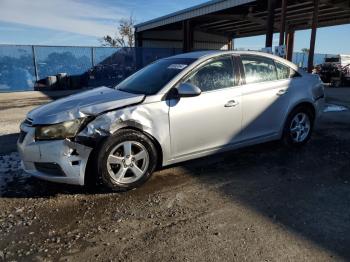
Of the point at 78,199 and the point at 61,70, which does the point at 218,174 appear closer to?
the point at 78,199

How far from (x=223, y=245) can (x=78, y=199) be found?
1.73 metres

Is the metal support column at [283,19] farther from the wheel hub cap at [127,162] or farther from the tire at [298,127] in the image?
the wheel hub cap at [127,162]

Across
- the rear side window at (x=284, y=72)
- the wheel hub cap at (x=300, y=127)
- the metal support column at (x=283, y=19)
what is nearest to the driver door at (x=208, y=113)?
the rear side window at (x=284, y=72)

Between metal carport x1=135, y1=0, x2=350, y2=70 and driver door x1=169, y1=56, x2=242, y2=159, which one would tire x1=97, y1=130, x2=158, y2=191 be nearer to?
driver door x1=169, y1=56, x2=242, y2=159

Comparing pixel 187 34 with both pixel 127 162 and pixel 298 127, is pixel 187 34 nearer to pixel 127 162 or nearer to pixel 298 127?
pixel 298 127

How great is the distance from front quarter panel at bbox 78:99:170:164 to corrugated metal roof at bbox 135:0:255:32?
1482cm

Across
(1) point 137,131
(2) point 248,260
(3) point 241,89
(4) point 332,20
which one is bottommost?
(2) point 248,260

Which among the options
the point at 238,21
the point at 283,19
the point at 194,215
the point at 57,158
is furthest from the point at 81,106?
the point at 238,21

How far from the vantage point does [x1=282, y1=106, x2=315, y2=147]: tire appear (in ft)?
17.1

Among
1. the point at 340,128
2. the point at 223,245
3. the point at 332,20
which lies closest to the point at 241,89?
the point at 223,245

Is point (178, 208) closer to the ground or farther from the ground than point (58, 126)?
closer to the ground

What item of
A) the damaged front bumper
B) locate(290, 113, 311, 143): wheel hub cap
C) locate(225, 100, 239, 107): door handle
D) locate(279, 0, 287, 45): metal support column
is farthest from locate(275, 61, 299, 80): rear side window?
locate(279, 0, 287, 45): metal support column

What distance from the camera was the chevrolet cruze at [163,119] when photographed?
11.5 feet

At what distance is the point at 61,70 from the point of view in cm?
1914
